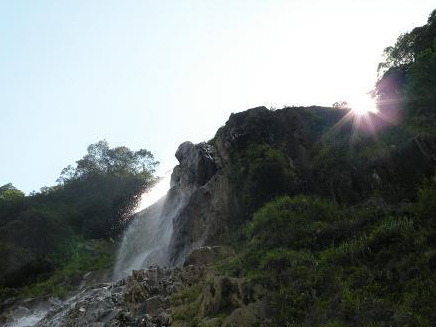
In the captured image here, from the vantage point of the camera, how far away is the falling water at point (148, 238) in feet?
119

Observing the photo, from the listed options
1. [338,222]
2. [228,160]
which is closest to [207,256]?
[338,222]

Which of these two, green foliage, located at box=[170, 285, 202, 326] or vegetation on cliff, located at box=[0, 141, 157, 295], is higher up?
vegetation on cliff, located at box=[0, 141, 157, 295]

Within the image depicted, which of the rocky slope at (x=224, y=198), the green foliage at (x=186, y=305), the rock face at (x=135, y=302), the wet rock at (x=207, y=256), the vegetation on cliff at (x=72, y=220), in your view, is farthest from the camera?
the vegetation on cliff at (x=72, y=220)

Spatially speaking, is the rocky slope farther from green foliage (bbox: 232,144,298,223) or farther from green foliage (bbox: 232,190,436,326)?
green foliage (bbox: 232,190,436,326)

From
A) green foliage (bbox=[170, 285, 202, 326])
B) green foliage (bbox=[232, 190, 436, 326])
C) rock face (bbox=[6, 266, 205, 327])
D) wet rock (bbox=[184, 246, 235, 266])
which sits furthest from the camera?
wet rock (bbox=[184, 246, 235, 266])

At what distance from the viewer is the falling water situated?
36125 millimetres

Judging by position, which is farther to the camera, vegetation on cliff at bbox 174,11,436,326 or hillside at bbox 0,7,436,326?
hillside at bbox 0,7,436,326

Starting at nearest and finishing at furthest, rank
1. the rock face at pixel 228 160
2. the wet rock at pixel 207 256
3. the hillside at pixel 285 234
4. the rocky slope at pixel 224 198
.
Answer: the hillside at pixel 285 234, the rocky slope at pixel 224 198, the wet rock at pixel 207 256, the rock face at pixel 228 160

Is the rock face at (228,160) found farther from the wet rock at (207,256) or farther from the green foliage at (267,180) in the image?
the wet rock at (207,256)

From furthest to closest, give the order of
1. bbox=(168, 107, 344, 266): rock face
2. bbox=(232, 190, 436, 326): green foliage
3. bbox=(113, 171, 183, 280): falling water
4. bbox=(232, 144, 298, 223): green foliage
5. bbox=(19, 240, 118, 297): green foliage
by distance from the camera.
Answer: bbox=(19, 240, 118, 297): green foliage
bbox=(113, 171, 183, 280): falling water
bbox=(168, 107, 344, 266): rock face
bbox=(232, 144, 298, 223): green foliage
bbox=(232, 190, 436, 326): green foliage

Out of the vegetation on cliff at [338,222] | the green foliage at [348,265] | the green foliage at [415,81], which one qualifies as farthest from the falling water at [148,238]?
the green foliage at [415,81]

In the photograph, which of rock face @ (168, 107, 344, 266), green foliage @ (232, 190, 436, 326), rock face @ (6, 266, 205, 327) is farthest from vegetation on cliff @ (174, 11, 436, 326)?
rock face @ (6, 266, 205, 327)

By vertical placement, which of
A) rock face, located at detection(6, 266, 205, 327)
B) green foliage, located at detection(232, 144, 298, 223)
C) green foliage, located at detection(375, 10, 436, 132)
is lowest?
rock face, located at detection(6, 266, 205, 327)

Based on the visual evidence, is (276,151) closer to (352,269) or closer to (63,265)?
(352,269)
